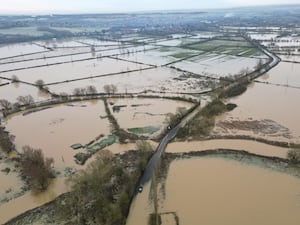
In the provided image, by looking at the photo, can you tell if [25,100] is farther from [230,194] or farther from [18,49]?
[18,49]

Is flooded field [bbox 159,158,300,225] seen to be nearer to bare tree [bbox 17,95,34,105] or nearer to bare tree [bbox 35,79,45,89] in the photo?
bare tree [bbox 17,95,34,105]

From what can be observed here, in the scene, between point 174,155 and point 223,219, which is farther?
point 174,155

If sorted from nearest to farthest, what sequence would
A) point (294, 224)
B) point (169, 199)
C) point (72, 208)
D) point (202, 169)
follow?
point (294, 224) < point (72, 208) < point (169, 199) < point (202, 169)

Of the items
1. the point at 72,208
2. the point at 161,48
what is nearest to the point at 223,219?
the point at 72,208

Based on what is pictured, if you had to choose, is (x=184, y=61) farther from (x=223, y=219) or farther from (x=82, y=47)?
(x=223, y=219)

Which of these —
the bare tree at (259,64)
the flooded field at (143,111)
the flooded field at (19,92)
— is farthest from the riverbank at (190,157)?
the bare tree at (259,64)

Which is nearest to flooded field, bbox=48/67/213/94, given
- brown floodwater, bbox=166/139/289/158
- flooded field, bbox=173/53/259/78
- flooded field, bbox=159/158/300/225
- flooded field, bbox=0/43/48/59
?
flooded field, bbox=173/53/259/78

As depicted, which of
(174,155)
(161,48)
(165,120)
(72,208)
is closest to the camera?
(72,208)
